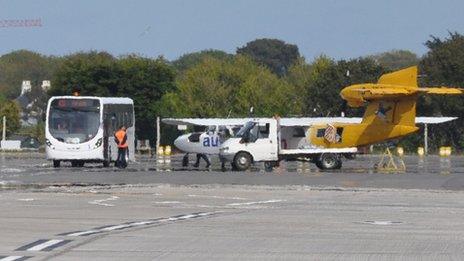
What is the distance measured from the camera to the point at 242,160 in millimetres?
44906

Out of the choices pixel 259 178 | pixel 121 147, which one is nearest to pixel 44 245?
pixel 259 178

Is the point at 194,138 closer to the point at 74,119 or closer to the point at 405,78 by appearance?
the point at 74,119

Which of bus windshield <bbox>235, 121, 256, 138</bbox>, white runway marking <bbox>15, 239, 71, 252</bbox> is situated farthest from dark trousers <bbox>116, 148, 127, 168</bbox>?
white runway marking <bbox>15, 239, 71, 252</bbox>

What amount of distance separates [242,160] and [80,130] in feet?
24.9

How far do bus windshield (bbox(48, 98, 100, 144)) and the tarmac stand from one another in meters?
11.6

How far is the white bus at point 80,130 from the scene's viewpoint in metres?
47.9

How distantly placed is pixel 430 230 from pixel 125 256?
618cm

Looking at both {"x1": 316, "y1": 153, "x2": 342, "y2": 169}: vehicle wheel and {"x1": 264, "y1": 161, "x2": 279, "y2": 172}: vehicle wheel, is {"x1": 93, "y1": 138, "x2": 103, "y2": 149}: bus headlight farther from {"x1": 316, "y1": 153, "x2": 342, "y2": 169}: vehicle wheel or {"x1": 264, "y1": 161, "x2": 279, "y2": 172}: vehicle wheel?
{"x1": 316, "y1": 153, "x2": 342, "y2": 169}: vehicle wheel

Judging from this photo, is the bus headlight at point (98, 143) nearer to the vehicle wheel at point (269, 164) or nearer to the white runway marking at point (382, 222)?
the vehicle wheel at point (269, 164)

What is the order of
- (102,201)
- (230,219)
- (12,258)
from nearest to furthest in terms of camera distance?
(12,258), (230,219), (102,201)

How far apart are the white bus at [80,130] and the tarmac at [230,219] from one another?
11.1 m

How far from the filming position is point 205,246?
54.5ft

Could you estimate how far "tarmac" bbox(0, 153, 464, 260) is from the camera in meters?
16.0

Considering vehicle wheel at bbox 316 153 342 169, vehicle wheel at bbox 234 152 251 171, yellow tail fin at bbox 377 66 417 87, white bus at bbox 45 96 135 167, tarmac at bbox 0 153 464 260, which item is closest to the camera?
tarmac at bbox 0 153 464 260
